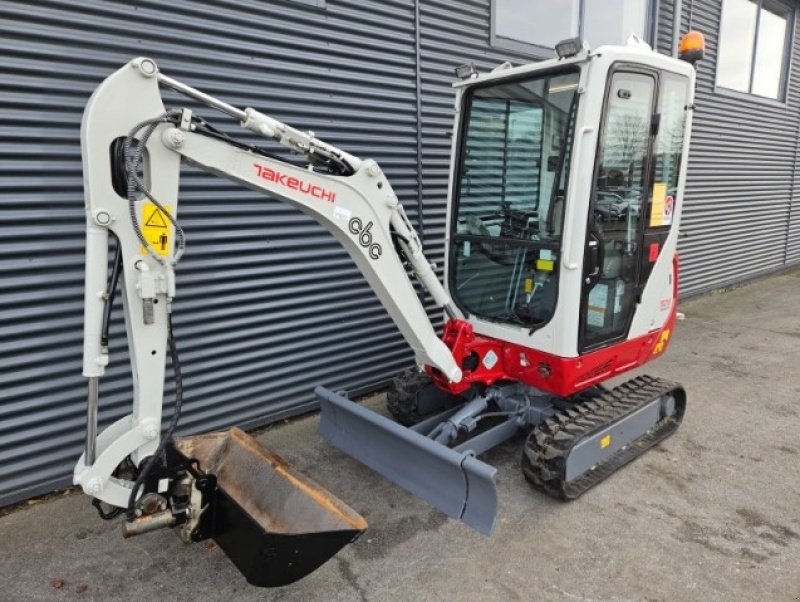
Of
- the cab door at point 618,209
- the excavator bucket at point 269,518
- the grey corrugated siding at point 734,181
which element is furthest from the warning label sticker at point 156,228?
the grey corrugated siding at point 734,181

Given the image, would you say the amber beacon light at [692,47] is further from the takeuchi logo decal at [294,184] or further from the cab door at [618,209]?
the takeuchi logo decal at [294,184]

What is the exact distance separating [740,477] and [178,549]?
3.43 metres

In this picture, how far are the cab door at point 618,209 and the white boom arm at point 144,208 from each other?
1.52 metres

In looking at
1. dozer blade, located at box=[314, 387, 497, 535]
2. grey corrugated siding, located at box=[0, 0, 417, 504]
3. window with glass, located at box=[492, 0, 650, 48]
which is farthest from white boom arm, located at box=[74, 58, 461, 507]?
window with glass, located at box=[492, 0, 650, 48]

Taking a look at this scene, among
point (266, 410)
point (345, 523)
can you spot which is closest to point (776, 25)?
point (266, 410)

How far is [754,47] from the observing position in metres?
8.91

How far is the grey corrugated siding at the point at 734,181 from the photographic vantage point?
26.1 ft

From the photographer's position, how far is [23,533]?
307 cm

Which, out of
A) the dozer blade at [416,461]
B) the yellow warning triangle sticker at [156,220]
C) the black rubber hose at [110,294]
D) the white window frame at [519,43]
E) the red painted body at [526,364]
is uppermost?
the white window frame at [519,43]

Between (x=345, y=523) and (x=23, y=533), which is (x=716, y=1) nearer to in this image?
(x=345, y=523)

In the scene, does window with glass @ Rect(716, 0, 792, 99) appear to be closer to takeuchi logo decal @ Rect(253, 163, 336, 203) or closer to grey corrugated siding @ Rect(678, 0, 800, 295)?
grey corrugated siding @ Rect(678, 0, 800, 295)

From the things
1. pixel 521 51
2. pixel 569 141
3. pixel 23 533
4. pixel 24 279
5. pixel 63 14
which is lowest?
pixel 23 533

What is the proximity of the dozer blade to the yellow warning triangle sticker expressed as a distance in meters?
1.74

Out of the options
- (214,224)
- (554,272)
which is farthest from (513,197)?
(214,224)
